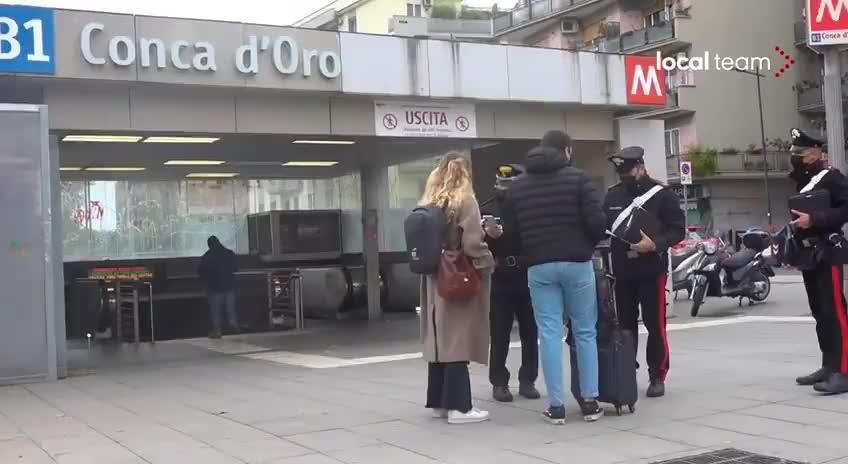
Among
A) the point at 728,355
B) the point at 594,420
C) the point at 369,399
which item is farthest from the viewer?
the point at 728,355

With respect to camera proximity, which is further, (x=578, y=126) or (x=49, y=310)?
(x=578, y=126)

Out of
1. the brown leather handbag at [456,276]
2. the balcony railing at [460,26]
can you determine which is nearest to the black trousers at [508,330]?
the brown leather handbag at [456,276]

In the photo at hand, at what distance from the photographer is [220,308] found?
15898mm

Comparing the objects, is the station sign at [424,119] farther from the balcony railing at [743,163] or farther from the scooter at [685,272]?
the balcony railing at [743,163]

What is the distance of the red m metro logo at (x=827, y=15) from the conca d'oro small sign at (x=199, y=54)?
6.30 meters

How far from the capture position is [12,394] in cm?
916

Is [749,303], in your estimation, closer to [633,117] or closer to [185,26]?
[633,117]

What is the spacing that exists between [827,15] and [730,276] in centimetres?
987

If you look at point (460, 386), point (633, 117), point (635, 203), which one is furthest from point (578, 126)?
point (460, 386)

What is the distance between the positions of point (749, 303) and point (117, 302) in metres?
11.1

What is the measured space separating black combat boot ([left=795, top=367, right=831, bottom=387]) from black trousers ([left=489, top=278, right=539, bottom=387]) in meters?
2.09

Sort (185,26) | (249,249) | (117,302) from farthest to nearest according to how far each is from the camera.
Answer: (249,249) → (117,302) → (185,26)

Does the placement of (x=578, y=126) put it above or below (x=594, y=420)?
above

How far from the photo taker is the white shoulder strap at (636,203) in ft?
23.0
